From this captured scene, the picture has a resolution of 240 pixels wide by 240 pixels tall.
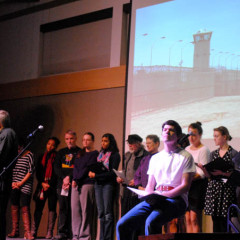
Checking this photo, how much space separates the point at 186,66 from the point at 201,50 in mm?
290

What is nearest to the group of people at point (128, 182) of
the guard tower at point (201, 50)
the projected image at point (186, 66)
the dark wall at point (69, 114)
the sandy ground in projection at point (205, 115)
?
the sandy ground in projection at point (205, 115)

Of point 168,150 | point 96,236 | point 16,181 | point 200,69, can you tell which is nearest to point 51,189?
point 16,181

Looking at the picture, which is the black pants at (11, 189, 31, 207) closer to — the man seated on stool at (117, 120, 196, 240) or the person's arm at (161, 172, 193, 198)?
the man seated on stool at (117, 120, 196, 240)

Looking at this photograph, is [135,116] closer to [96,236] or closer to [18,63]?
[96,236]

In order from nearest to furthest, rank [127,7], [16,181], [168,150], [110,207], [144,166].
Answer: [168,150]
[144,166]
[110,207]
[16,181]
[127,7]

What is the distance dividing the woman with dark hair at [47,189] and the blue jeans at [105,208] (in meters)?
0.92

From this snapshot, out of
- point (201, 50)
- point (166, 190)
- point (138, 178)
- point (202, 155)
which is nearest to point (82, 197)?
point (138, 178)

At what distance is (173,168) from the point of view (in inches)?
138

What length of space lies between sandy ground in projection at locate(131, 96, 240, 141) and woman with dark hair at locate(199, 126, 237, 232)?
364mm

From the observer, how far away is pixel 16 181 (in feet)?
20.4

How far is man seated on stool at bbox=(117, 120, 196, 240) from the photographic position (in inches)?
127

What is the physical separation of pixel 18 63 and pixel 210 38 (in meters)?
4.15

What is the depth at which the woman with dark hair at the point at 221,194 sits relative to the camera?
4.74 meters

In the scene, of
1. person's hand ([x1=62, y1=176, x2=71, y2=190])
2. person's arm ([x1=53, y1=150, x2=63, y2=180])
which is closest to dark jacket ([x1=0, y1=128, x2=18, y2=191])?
person's hand ([x1=62, y1=176, x2=71, y2=190])
